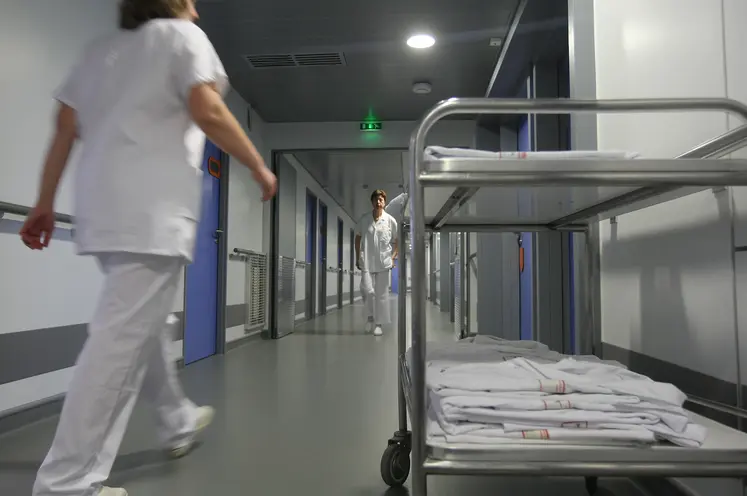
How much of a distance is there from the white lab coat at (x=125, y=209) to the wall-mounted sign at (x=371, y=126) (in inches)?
184

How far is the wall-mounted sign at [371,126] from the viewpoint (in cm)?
592

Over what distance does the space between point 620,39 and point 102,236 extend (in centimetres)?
173

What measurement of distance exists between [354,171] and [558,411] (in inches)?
314

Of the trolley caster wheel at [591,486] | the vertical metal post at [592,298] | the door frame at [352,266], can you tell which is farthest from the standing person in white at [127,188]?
the door frame at [352,266]

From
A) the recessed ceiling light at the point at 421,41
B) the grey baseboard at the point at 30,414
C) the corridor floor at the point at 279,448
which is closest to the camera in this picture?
the corridor floor at the point at 279,448

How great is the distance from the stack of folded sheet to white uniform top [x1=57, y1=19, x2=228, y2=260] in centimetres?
78

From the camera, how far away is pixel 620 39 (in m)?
1.71

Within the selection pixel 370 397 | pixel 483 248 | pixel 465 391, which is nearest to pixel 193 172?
pixel 465 391

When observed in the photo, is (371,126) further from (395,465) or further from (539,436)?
(539,436)

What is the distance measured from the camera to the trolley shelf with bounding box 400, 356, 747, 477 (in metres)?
0.80

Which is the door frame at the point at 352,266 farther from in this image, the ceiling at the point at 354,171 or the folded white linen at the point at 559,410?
the folded white linen at the point at 559,410

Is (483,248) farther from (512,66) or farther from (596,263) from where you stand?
(596,263)

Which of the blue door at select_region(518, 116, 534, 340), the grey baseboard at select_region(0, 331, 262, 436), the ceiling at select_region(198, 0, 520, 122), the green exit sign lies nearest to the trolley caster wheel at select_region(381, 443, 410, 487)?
the grey baseboard at select_region(0, 331, 262, 436)

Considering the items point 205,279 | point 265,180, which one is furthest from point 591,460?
point 205,279
